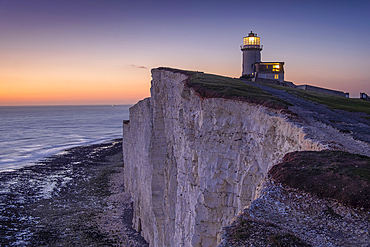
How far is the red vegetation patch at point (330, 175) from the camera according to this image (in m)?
5.60

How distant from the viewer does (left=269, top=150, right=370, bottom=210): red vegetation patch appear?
560 cm

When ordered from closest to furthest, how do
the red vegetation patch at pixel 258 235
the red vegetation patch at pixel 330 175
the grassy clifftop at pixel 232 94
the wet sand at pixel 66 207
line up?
the red vegetation patch at pixel 258 235, the red vegetation patch at pixel 330 175, the grassy clifftop at pixel 232 94, the wet sand at pixel 66 207

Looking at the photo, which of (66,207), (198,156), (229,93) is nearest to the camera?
(229,93)

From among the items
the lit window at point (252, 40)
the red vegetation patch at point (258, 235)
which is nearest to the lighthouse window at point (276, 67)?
the lit window at point (252, 40)

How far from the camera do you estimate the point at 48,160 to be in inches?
2202

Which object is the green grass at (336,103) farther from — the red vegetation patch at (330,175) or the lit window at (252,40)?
the lit window at (252,40)

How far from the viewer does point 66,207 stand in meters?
30.9

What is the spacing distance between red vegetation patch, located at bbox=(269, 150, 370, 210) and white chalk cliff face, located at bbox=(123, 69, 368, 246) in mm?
947

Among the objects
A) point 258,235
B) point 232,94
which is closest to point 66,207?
point 232,94

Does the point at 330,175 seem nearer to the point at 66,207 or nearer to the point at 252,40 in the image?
the point at 66,207

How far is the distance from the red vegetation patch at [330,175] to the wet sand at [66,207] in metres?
20.6

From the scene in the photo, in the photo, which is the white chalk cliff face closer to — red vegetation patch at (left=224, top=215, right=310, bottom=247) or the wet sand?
red vegetation patch at (left=224, top=215, right=310, bottom=247)

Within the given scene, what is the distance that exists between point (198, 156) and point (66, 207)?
21977 mm

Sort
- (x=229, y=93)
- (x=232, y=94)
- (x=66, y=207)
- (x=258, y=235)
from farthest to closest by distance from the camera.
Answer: (x=66, y=207), (x=229, y=93), (x=232, y=94), (x=258, y=235)
